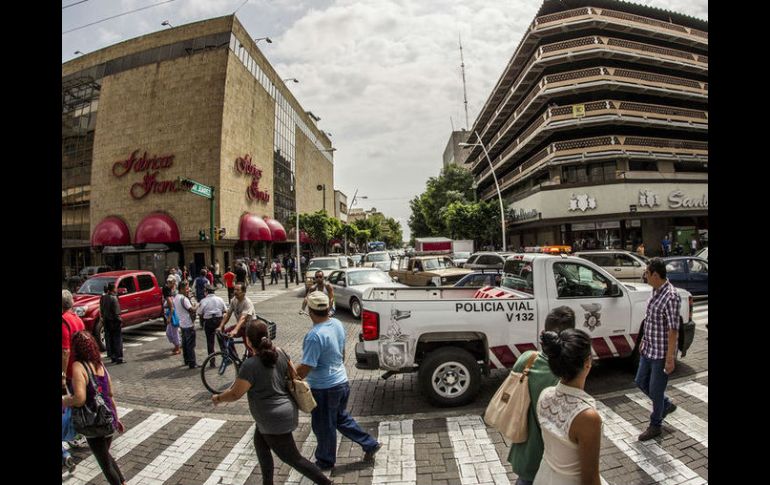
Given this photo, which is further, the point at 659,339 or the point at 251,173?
the point at 251,173

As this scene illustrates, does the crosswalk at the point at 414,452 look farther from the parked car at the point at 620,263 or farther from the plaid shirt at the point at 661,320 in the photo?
the parked car at the point at 620,263

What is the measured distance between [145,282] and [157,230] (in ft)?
61.8

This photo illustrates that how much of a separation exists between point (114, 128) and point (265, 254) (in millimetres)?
15987

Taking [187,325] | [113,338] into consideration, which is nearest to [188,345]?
[187,325]

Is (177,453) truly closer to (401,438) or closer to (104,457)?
(104,457)

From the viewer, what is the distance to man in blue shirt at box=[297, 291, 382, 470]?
376cm

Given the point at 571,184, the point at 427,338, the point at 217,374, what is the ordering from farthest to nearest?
the point at 571,184
the point at 217,374
the point at 427,338

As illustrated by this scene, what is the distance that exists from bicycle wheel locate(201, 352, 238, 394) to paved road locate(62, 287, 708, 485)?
21cm

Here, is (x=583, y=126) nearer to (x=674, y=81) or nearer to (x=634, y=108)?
(x=634, y=108)

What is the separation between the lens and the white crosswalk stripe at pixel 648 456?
12.1 ft

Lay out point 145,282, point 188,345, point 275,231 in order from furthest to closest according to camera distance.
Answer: point 275,231 → point 145,282 → point 188,345

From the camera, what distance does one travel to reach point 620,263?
666 inches

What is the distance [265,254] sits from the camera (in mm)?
A: 37438
